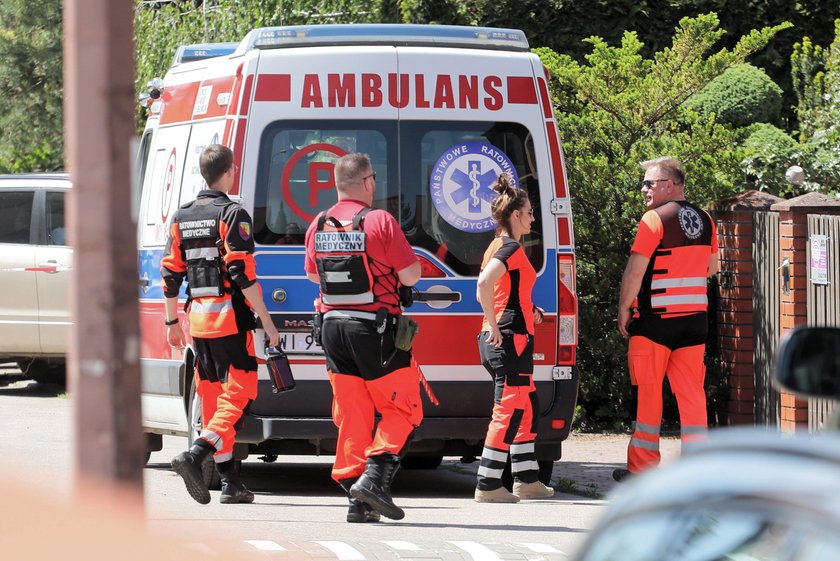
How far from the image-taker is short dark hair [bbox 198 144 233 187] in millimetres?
8055

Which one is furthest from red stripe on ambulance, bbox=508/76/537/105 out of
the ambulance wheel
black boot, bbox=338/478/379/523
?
the ambulance wheel

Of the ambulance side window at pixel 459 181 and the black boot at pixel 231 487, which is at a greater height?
the ambulance side window at pixel 459 181

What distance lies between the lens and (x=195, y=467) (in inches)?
310

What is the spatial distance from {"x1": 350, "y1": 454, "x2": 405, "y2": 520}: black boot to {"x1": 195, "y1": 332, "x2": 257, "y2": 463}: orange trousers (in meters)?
0.85

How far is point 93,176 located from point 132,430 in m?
0.71

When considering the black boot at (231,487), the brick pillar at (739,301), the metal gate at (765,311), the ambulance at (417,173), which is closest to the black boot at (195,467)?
the black boot at (231,487)

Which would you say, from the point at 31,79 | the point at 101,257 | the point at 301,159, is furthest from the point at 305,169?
the point at 31,79

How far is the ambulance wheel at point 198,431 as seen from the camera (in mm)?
8930

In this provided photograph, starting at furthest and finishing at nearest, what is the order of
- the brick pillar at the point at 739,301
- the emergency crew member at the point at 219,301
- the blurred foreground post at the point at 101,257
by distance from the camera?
1. the brick pillar at the point at 739,301
2. the emergency crew member at the point at 219,301
3. the blurred foreground post at the point at 101,257

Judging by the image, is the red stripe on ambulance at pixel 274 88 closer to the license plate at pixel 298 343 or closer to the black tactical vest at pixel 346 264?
the black tactical vest at pixel 346 264

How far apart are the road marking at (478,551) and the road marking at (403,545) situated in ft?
0.66

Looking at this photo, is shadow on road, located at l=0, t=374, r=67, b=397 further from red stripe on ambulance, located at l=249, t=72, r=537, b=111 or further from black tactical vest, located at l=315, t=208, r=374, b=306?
black tactical vest, located at l=315, t=208, r=374, b=306

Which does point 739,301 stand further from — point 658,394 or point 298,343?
point 298,343

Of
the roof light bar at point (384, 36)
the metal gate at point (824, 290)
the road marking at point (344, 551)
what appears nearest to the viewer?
the road marking at point (344, 551)
